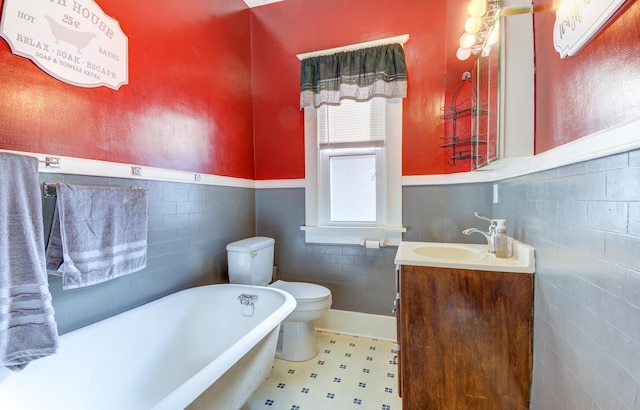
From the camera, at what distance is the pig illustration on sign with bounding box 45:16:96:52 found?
121 cm

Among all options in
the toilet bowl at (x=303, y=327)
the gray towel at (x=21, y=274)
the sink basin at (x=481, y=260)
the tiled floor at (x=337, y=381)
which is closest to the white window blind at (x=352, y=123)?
the sink basin at (x=481, y=260)

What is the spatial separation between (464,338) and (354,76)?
1987 mm

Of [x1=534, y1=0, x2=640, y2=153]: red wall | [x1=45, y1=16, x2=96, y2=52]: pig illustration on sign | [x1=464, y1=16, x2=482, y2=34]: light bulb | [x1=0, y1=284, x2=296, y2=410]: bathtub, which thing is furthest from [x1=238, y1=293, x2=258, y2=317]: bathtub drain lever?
[x1=464, y1=16, x2=482, y2=34]: light bulb

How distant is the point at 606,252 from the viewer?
2.45 ft

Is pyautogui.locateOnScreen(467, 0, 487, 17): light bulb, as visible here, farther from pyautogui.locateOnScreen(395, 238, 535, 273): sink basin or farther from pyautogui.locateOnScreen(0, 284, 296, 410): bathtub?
pyautogui.locateOnScreen(0, 284, 296, 410): bathtub

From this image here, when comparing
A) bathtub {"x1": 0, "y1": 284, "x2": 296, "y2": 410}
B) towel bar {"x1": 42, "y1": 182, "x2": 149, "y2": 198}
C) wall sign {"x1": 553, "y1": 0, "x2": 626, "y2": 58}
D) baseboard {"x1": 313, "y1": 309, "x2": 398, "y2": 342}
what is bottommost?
baseboard {"x1": 313, "y1": 309, "x2": 398, "y2": 342}

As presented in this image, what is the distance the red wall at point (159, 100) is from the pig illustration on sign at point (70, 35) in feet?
0.53

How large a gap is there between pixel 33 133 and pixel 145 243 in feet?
2.18

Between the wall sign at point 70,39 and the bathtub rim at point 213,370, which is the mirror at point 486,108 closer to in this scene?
Result: the bathtub rim at point 213,370

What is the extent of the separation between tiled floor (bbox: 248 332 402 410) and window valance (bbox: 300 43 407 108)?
201cm

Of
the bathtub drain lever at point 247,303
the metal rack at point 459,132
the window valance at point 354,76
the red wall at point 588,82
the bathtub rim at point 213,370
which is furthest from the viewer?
the window valance at point 354,76

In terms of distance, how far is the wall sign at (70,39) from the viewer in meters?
1.10

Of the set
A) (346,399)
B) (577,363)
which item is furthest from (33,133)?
(577,363)

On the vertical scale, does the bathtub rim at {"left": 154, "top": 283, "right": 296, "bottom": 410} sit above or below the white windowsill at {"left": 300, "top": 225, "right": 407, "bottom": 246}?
below
